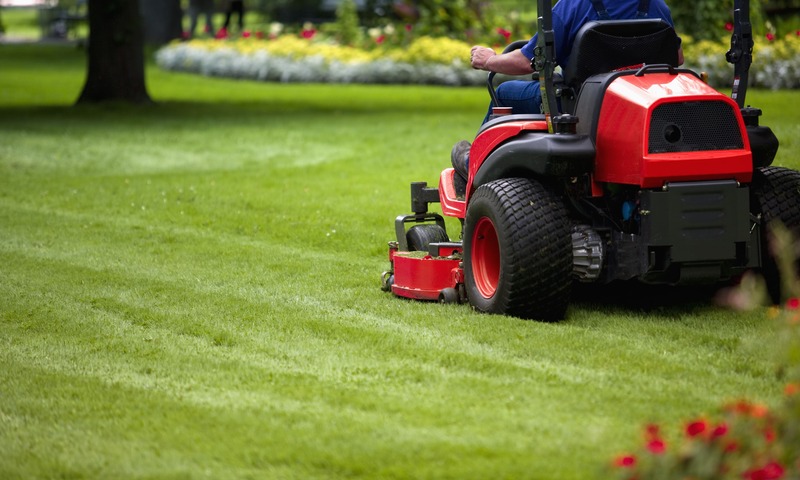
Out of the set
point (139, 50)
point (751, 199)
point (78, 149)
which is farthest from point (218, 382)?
point (139, 50)

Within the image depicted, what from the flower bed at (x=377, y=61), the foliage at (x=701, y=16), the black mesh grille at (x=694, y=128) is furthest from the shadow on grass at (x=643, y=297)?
the foliage at (x=701, y=16)

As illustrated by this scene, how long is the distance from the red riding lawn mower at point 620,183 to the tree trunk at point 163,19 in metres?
36.2

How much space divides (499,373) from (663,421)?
3.03 feet

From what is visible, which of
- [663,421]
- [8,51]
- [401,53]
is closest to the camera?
[663,421]

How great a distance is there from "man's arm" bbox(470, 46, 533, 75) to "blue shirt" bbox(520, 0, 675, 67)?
60 mm

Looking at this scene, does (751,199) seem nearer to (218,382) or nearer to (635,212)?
(635,212)

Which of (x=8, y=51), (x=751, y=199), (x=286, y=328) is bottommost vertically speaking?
(x=8, y=51)

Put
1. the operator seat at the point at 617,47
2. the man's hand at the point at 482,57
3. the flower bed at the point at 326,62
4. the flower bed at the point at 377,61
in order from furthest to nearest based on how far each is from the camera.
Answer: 1. the flower bed at the point at 326,62
2. the flower bed at the point at 377,61
3. the man's hand at the point at 482,57
4. the operator seat at the point at 617,47

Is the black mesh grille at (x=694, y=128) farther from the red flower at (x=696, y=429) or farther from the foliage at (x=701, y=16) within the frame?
the foliage at (x=701, y=16)

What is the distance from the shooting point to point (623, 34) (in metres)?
6.70

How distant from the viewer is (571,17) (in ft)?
22.3

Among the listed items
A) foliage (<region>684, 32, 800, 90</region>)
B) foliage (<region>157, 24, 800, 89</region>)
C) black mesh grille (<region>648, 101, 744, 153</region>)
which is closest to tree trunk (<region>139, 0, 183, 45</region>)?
foliage (<region>157, 24, 800, 89</region>)

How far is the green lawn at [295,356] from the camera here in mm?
4699

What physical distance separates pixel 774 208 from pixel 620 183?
91cm
